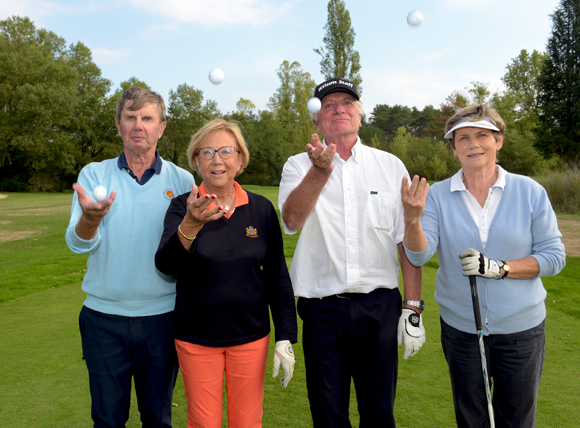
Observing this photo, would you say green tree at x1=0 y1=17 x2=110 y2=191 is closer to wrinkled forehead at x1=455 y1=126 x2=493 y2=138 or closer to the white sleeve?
the white sleeve

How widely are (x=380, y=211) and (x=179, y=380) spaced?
2.11 meters

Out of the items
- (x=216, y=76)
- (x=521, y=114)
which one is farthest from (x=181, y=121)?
(x=216, y=76)

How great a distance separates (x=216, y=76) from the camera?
3.11 meters

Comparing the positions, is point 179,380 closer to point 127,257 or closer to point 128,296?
point 128,296

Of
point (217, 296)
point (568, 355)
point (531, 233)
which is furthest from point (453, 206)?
point (568, 355)

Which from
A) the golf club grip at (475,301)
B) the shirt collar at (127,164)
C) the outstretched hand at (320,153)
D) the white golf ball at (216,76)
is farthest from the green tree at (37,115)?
the golf club grip at (475,301)

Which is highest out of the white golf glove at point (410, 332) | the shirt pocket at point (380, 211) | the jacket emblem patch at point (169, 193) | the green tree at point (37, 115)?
the green tree at point (37, 115)

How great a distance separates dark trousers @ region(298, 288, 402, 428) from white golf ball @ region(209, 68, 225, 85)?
66.1 inches

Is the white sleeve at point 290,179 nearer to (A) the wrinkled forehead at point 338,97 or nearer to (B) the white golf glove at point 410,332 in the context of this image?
(A) the wrinkled forehead at point 338,97

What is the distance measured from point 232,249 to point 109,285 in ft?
2.35

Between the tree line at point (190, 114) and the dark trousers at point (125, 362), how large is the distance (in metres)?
26.4

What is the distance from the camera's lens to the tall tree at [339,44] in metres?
30.9

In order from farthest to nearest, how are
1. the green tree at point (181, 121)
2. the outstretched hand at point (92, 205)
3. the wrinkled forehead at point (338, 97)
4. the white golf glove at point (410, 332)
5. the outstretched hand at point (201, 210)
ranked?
the green tree at point (181, 121) → the wrinkled forehead at point (338, 97) → the white golf glove at point (410, 332) → the outstretched hand at point (92, 205) → the outstretched hand at point (201, 210)

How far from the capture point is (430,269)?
274 inches
